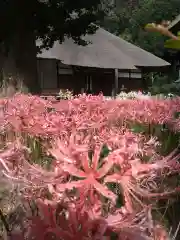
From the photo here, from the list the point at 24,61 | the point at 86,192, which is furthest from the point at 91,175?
the point at 24,61

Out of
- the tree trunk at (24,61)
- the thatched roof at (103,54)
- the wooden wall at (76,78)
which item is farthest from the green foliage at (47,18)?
the thatched roof at (103,54)

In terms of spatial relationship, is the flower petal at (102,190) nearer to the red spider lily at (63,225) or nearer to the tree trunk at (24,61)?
the red spider lily at (63,225)

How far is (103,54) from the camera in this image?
30.6 meters

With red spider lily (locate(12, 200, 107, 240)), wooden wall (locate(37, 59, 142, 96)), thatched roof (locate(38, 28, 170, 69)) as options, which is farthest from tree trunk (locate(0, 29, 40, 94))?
red spider lily (locate(12, 200, 107, 240))

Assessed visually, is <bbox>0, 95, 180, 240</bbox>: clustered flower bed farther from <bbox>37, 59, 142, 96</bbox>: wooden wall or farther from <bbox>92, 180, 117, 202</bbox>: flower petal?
<bbox>37, 59, 142, 96</bbox>: wooden wall

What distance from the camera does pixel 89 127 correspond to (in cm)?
305

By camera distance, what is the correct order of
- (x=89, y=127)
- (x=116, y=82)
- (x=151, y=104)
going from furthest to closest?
(x=116, y=82)
(x=151, y=104)
(x=89, y=127)

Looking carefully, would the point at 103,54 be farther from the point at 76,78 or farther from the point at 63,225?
the point at 63,225

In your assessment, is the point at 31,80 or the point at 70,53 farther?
the point at 70,53

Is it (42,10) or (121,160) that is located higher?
(42,10)

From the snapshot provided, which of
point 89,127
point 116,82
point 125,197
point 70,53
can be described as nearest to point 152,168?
point 125,197

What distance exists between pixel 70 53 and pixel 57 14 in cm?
991

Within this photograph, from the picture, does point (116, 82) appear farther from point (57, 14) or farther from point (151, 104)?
point (151, 104)

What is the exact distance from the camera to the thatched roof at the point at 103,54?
27.8 m
